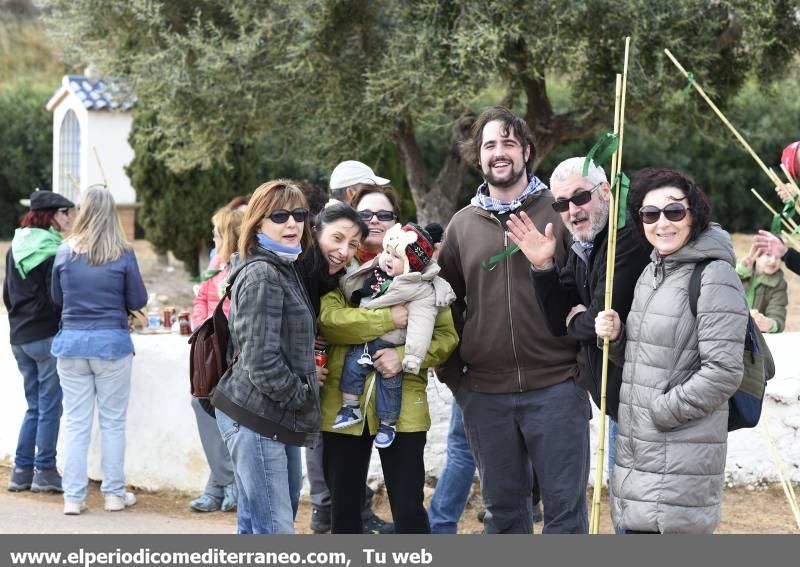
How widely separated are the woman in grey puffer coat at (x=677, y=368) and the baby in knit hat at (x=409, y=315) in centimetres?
85

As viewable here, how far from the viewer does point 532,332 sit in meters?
4.54

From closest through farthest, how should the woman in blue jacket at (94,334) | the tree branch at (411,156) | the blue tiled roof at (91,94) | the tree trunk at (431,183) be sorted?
the woman in blue jacket at (94,334) → the tree branch at (411,156) → the tree trunk at (431,183) → the blue tiled roof at (91,94)

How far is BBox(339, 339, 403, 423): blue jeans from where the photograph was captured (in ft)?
14.9

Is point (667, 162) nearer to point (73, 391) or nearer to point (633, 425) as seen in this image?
point (73, 391)

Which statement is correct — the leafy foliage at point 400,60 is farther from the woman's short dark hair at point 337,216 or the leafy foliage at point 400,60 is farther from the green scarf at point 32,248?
the woman's short dark hair at point 337,216

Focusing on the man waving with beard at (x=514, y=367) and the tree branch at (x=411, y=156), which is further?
the tree branch at (x=411, y=156)

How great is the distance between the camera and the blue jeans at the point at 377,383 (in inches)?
179

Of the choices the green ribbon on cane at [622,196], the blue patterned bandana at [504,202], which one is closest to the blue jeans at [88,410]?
the blue patterned bandana at [504,202]

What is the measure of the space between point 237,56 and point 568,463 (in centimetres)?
903

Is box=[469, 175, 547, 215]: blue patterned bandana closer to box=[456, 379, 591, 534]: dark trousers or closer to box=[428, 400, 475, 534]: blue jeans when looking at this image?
box=[456, 379, 591, 534]: dark trousers

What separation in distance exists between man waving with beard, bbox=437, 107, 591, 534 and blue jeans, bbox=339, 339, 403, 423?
0.32 metres

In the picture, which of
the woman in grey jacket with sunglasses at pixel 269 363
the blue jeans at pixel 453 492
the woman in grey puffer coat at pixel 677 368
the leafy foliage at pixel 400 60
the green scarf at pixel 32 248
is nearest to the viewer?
the woman in grey puffer coat at pixel 677 368
